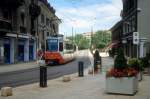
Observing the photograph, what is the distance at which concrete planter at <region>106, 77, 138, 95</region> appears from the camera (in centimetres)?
1430

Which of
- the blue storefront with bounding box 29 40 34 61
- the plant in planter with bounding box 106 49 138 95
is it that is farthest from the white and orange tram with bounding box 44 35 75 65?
the plant in planter with bounding box 106 49 138 95

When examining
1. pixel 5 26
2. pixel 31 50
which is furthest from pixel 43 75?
pixel 31 50

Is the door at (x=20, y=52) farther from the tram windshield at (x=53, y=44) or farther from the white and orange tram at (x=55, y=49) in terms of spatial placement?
the tram windshield at (x=53, y=44)

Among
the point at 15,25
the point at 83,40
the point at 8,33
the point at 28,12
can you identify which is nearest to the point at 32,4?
the point at 28,12

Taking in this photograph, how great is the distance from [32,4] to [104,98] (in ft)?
148

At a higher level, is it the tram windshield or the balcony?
the balcony

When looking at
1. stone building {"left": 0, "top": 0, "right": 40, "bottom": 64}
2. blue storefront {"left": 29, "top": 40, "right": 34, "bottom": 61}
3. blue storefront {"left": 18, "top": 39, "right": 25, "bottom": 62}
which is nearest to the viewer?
stone building {"left": 0, "top": 0, "right": 40, "bottom": 64}

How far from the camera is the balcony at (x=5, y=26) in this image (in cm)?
4240

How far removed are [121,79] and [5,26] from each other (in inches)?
1246

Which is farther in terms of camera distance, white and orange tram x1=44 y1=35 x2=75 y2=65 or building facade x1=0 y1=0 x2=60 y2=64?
building facade x1=0 y1=0 x2=60 y2=64

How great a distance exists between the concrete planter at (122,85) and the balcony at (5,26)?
28.7 meters

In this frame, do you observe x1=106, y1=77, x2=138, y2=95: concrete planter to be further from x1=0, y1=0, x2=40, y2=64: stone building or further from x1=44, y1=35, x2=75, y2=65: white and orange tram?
x1=0, y1=0, x2=40, y2=64: stone building

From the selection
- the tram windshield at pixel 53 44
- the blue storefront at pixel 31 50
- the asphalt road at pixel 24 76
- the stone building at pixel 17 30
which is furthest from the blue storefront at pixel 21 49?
the asphalt road at pixel 24 76

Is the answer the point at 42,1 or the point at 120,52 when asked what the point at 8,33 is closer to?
the point at 42,1
